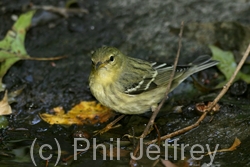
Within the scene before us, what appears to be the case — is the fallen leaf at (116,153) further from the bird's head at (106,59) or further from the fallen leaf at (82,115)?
the bird's head at (106,59)

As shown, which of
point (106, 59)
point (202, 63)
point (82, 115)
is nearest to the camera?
point (106, 59)

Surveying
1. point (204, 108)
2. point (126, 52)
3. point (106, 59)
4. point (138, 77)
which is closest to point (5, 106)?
point (106, 59)

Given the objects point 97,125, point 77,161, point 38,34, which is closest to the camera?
point 77,161

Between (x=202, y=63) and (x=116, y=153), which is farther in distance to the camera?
(x=202, y=63)

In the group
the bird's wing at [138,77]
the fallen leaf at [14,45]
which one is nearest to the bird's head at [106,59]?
the bird's wing at [138,77]

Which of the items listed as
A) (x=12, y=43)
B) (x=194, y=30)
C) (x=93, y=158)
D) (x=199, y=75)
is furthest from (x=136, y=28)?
(x=93, y=158)

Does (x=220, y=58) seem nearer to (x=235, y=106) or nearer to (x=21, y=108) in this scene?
(x=235, y=106)

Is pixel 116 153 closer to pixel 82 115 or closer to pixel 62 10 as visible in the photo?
pixel 82 115
